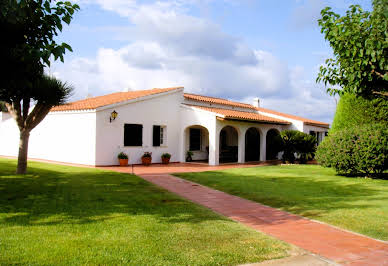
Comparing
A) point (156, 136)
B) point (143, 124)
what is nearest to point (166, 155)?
point (156, 136)

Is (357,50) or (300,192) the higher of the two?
(357,50)

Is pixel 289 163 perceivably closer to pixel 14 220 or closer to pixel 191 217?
pixel 191 217

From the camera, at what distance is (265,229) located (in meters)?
6.38

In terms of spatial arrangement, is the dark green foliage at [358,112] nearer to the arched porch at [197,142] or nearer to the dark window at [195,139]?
the arched porch at [197,142]

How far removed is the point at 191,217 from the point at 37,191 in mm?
4696

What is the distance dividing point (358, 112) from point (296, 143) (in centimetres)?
640

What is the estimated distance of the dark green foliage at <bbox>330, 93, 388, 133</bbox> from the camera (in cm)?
1538

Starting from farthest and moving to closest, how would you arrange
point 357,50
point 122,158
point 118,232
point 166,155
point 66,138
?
point 166,155 → point 66,138 → point 122,158 → point 357,50 → point 118,232

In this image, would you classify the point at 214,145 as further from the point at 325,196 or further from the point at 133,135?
the point at 325,196

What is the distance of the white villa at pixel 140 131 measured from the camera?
58.8ft

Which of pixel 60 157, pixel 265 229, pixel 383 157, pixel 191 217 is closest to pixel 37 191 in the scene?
pixel 191 217

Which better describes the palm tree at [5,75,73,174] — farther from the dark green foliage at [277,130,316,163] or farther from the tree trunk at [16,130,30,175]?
the dark green foliage at [277,130,316,163]

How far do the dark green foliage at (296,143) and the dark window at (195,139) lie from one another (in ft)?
17.5

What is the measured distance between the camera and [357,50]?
7.68 meters
